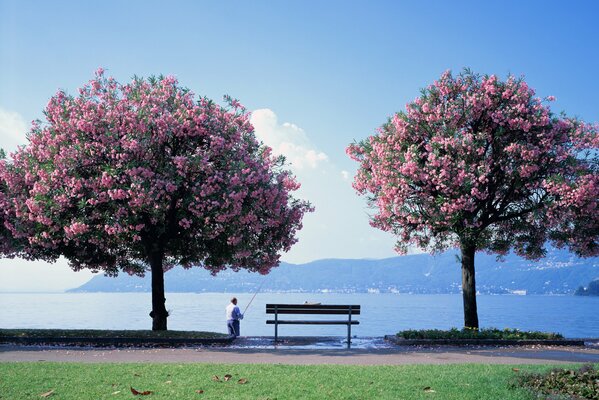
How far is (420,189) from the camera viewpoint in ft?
84.2

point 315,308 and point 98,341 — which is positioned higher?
point 315,308

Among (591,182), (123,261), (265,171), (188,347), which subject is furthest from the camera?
(123,261)

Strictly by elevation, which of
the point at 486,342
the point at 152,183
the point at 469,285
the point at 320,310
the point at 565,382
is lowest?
the point at 486,342

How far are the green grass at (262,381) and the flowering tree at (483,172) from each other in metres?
11.1

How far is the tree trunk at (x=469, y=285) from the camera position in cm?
2648

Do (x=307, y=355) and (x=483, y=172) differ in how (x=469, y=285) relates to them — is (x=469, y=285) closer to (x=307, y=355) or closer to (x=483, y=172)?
(x=483, y=172)

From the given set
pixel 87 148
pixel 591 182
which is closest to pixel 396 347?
pixel 591 182

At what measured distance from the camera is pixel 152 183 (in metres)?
23.1

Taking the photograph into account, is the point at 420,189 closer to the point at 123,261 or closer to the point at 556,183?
the point at 556,183

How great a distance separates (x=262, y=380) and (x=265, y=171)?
1403 cm

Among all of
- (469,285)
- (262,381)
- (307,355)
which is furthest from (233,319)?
(262,381)

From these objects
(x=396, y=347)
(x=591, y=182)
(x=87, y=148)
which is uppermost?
(x=87, y=148)

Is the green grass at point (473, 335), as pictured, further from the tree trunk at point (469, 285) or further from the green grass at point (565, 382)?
the green grass at point (565, 382)

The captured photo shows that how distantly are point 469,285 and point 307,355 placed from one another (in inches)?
456
